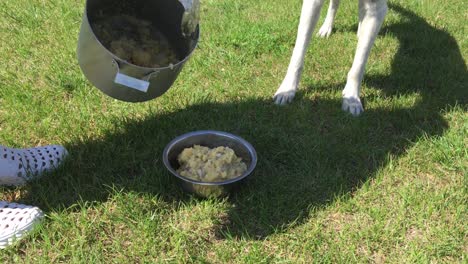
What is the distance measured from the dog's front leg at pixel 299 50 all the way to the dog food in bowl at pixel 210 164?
1036mm

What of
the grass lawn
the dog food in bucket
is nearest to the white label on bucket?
the dog food in bucket

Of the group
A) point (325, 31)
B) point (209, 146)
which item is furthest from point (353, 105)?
point (325, 31)

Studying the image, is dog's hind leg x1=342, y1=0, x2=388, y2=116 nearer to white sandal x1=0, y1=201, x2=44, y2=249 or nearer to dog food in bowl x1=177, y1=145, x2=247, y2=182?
dog food in bowl x1=177, y1=145, x2=247, y2=182

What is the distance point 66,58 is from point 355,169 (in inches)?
98.9

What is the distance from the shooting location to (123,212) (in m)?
2.69

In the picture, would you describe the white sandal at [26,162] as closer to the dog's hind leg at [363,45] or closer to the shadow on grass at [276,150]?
the shadow on grass at [276,150]

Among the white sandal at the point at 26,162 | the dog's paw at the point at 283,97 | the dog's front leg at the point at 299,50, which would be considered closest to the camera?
the white sandal at the point at 26,162

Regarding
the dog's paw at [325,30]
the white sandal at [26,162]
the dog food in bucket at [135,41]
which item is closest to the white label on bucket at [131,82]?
the dog food in bucket at [135,41]

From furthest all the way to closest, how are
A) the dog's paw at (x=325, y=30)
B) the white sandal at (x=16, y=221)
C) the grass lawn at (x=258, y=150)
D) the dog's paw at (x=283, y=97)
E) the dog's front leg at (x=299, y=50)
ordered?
the dog's paw at (x=325, y=30) → the dog's paw at (x=283, y=97) → the dog's front leg at (x=299, y=50) → the grass lawn at (x=258, y=150) → the white sandal at (x=16, y=221)

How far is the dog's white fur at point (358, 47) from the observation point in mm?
3660

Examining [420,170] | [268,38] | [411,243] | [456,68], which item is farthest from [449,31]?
[411,243]

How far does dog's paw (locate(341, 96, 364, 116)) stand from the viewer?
3721 millimetres

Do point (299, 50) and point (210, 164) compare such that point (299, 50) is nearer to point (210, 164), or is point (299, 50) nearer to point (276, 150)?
point (276, 150)

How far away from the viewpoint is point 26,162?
9.23 feet
